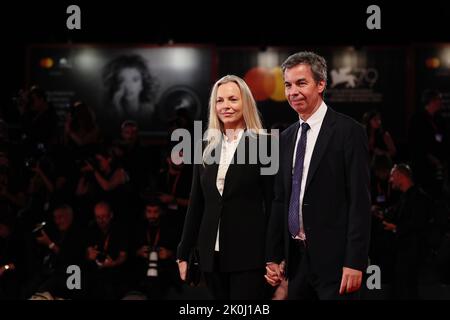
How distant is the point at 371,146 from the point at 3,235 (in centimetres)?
389

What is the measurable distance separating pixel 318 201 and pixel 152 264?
144 inches

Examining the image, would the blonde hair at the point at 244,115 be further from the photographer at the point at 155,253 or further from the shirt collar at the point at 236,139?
the photographer at the point at 155,253

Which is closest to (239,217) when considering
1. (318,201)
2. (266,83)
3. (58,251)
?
(318,201)

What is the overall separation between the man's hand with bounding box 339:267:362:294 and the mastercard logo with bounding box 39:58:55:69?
7.75 meters

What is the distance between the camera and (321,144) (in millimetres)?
3217

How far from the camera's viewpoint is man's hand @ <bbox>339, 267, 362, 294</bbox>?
308 cm

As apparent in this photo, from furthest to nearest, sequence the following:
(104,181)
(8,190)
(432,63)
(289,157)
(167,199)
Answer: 1. (432,63)
2. (104,181)
3. (8,190)
4. (167,199)
5. (289,157)

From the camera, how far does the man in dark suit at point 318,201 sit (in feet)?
10.2

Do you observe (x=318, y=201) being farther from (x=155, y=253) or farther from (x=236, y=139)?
(x=155, y=253)

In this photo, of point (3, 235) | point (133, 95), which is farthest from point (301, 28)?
point (3, 235)

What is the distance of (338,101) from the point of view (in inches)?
386

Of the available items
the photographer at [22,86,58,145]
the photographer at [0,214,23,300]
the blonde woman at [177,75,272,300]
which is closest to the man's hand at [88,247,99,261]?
the photographer at [0,214,23,300]

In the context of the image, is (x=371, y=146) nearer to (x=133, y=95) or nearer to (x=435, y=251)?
(x=435, y=251)

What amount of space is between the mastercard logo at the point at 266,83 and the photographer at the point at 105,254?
375 cm
